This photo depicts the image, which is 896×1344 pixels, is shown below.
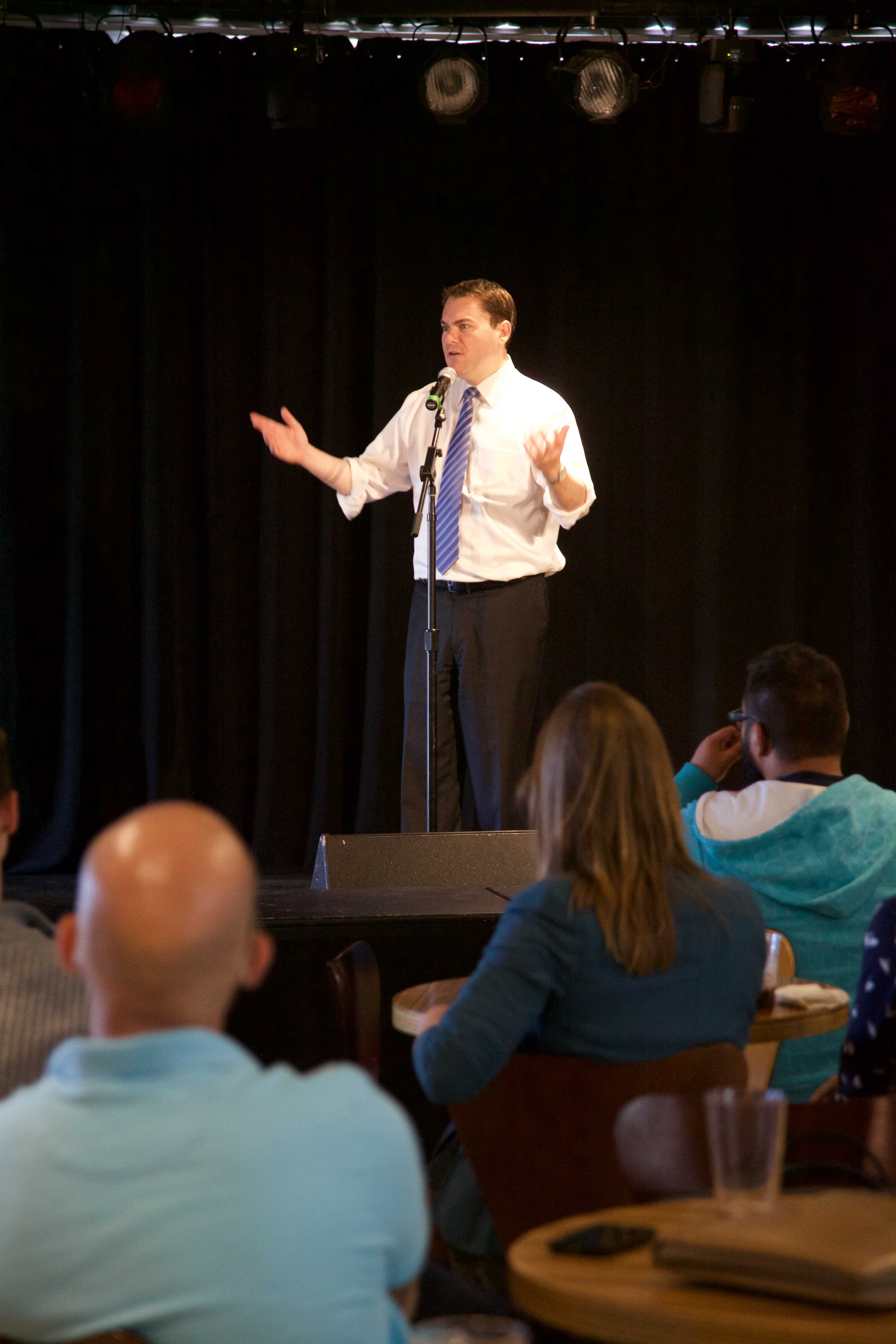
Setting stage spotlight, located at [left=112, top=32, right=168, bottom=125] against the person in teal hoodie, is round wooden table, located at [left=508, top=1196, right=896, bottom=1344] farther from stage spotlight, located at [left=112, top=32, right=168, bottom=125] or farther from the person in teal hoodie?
stage spotlight, located at [left=112, top=32, right=168, bottom=125]

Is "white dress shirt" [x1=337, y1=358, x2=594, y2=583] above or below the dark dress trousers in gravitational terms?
above

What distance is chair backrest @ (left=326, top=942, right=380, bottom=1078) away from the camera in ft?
7.57

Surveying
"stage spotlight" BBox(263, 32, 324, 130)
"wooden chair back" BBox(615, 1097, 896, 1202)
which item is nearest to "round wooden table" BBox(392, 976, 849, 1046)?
"wooden chair back" BBox(615, 1097, 896, 1202)

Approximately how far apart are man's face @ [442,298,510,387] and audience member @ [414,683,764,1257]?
2.78 metres

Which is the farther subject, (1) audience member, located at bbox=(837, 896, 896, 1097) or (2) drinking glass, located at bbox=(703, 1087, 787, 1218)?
(1) audience member, located at bbox=(837, 896, 896, 1097)

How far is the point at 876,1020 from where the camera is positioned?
1.95 meters

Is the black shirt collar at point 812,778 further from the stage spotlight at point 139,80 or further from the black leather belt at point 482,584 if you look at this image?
the stage spotlight at point 139,80

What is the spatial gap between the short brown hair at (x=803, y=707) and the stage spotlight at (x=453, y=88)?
2.81m

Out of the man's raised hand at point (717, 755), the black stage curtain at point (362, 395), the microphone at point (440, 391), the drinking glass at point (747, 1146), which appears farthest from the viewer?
the black stage curtain at point (362, 395)

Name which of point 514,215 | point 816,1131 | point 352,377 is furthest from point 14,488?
point 816,1131

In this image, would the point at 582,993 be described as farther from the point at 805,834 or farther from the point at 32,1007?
the point at 805,834

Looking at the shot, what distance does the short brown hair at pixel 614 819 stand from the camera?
1.70 metres

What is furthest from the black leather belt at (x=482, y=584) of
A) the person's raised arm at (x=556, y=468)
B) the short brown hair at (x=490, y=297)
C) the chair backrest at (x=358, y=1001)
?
the chair backrest at (x=358, y=1001)

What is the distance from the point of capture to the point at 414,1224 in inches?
41.9
